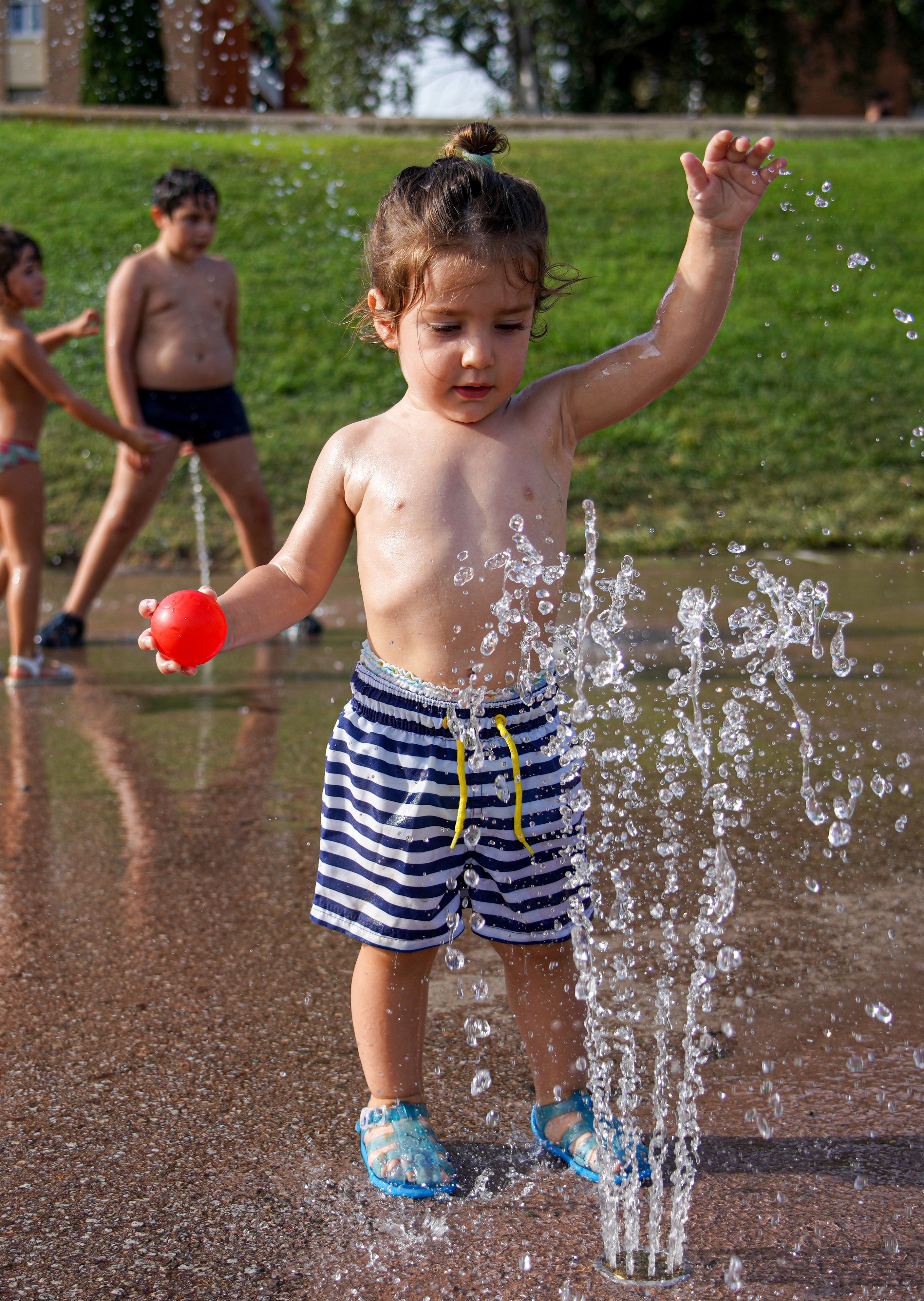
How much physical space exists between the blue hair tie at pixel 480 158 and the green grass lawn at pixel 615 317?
387 centimetres

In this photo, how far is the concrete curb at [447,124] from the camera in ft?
46.2

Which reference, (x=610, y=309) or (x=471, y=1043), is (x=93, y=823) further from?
(x=610, y=309)

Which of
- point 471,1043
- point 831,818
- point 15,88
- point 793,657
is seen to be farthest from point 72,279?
point 15,88

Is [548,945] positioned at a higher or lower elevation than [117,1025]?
higher

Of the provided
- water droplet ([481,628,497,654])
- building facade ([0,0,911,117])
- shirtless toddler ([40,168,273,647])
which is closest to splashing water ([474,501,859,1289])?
water droplet ([481,628,497,654])

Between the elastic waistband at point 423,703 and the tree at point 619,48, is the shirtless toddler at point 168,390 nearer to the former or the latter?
the elastic waistband at point 423,703

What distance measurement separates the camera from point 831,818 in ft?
11.3

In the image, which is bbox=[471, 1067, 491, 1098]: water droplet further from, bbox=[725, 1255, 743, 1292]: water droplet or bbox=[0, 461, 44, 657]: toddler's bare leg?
bbox=[0, 461, 44, 657]: toddler's bare leg

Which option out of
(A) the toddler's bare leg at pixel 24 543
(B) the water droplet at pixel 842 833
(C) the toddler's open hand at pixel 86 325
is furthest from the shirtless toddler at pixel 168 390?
(B) the water droplet at pixel 842 833

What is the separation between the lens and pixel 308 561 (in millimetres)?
2146

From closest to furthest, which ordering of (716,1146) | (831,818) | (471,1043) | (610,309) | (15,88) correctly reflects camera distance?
(716,1146) < (471,1043) < (831,818) < (610,309) < (15,88)

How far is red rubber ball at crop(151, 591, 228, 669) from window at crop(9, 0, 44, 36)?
89.9 feet

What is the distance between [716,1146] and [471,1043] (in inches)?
19.2

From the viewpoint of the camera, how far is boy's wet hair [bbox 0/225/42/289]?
4.97m
